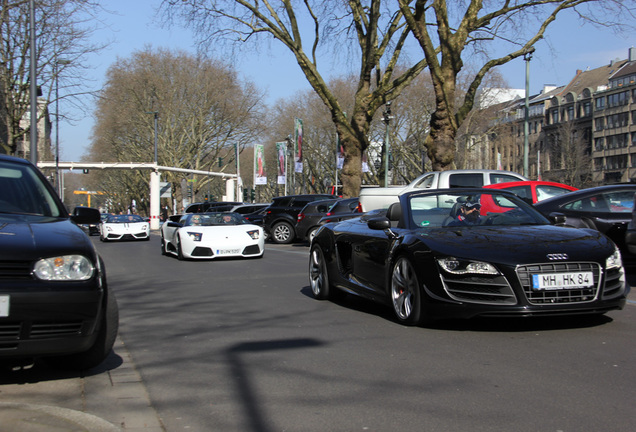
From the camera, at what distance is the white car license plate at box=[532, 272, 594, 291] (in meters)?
Answer: 6.07

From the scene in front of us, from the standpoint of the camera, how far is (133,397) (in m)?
4.55

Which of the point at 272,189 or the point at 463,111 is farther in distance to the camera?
the point at 272,189

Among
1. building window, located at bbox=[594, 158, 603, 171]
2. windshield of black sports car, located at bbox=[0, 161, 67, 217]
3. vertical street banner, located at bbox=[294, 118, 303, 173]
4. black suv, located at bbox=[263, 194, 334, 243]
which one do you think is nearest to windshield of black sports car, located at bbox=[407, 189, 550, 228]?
windshield of black sports car, located at bbox=[0, 161, 67, 217]

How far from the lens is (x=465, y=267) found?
6191 millimetres

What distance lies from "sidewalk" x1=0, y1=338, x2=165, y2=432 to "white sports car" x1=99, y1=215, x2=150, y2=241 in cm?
2573

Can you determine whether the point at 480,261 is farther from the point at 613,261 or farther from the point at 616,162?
the point at 616,162

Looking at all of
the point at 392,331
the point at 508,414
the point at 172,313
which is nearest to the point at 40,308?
the point at 508,414

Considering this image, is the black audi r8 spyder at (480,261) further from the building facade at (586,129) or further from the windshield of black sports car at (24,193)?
the building facade at (586,129)

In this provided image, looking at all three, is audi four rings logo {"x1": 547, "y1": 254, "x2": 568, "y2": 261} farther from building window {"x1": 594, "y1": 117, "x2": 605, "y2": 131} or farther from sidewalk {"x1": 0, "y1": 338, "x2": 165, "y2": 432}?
building window {"x1": 594, "y1": 117, "x2": 605, "y2": 131}

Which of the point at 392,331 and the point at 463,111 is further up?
the point at 463,111

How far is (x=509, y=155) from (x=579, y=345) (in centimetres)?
11099

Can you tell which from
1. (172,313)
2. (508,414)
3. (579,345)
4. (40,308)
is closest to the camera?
(508,414)

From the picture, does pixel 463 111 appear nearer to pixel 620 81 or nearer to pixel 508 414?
pixel 508 414

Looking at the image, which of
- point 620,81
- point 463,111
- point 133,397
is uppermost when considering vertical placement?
point 620,81
